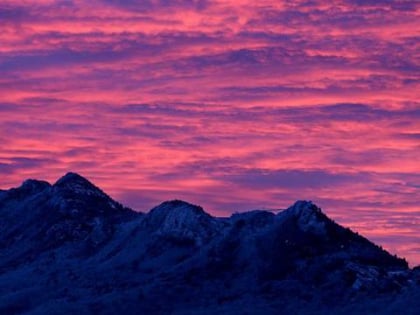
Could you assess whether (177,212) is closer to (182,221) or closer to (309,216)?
(182,221)

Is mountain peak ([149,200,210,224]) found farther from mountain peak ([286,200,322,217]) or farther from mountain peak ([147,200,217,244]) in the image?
mountain peak ([286,200,322,217])

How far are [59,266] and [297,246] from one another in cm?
4289

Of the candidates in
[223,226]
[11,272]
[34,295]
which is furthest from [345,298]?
[11,272]

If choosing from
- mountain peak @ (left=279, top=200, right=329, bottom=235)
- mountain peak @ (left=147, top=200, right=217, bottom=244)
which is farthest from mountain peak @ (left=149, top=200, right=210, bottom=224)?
mountain peak @ (left=279, top=200, right=329, bottom=235)

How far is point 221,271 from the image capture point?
159 meters

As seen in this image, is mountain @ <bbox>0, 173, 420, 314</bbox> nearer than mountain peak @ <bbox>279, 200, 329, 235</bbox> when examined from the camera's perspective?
Yes

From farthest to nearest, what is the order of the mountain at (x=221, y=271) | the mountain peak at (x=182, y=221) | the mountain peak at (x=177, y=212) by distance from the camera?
the mountain peak at (x=177, y=212) < the mountain peak at (x=182, y=221) < the mountain at (x=221, y=271)

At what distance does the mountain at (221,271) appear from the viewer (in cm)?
14638

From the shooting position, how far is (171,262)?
170375 mm

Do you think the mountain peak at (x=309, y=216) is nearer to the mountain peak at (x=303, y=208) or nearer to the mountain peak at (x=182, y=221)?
the mountain peak at (x=303, y=208)

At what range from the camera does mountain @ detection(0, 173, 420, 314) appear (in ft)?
480

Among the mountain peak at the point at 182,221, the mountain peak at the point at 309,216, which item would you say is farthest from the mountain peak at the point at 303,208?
the mountain peak at the point at 182,221

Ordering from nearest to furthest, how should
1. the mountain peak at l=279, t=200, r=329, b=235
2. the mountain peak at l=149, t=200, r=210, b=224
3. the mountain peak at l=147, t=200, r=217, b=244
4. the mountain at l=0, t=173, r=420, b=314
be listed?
the mountain at l=0, t=173, r=420, b=314, the mountain peak at l=279, t=200, r=329, b=235, the mountain peak at l=147, t=200, r=217, b=244, the mountain peak at l=149, t=200, r=210, b=224

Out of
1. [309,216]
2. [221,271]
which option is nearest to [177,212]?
[221,271]
